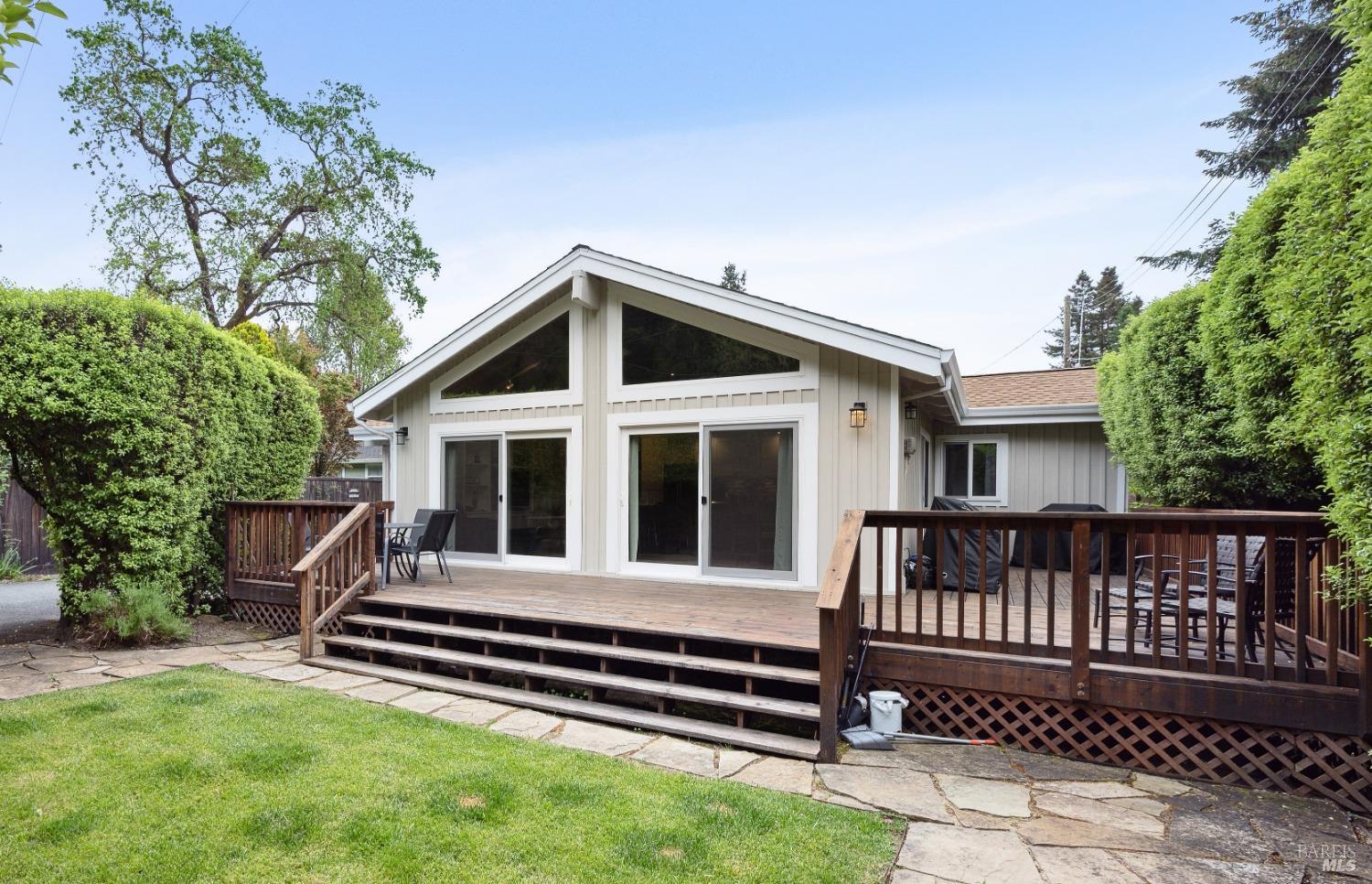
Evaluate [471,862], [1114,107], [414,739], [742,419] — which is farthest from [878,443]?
[1114,107]

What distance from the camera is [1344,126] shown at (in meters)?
3.00

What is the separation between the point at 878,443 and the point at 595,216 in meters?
14.2

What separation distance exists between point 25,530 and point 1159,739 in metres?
14.9

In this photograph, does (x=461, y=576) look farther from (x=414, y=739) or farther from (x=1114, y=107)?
(x=1114, y=107)

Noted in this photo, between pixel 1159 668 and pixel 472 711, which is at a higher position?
pixel 1159 668

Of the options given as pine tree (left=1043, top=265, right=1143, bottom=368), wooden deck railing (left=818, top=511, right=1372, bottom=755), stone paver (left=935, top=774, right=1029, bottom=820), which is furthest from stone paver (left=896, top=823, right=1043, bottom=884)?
pine tree (left=1043, top=265, right=1143, bottom=368)

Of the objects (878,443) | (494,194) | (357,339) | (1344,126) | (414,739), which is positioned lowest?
(414,739)

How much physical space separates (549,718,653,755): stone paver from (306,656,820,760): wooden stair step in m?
0.09

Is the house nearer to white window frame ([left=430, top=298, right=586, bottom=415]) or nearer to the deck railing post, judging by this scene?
white window frame ([left=430, top=298, right=586, bottom=415])

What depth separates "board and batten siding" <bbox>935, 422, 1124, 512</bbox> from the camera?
380 inches

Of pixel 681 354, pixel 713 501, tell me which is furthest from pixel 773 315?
pixel 713 501

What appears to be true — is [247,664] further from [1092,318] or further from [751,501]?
[1092,318]

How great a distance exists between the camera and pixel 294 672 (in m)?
5.20

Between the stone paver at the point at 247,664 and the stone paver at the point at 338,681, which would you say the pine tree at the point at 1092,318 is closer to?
the stone paver at the point at 338,681
